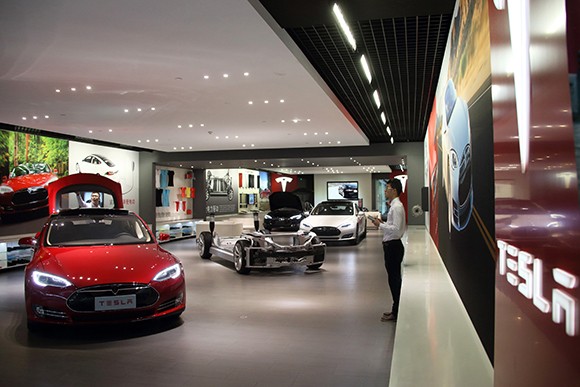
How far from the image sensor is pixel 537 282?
143 cm

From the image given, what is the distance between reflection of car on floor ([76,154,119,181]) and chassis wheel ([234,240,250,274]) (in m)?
9.79

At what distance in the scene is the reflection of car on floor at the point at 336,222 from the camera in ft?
46.9

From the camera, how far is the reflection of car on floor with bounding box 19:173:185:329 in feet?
15.8

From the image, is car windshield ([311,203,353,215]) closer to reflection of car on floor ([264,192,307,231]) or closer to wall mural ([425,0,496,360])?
reflection of car on floor ([264,192,307,231])

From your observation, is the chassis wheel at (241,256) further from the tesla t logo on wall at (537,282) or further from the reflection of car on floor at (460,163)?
the tesla t logo on wall at (537,282)

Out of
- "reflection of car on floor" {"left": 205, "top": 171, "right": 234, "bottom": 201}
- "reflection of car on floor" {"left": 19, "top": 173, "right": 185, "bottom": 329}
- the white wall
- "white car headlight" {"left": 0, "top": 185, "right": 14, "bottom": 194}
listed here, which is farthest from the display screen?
"reflection of car on floor" {"left": 19, "top": 173, "right": 185, "bottom": 329}

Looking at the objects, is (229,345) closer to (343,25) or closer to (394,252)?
(394,252)

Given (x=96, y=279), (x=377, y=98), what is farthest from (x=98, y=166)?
(x=96, y=279)

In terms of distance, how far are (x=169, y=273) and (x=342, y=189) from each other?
114ft

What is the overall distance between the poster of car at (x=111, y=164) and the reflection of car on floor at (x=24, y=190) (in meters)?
1.36

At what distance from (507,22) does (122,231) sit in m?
5.41

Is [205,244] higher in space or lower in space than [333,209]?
lower

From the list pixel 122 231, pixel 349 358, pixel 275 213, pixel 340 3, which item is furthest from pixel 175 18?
pixel 275 213

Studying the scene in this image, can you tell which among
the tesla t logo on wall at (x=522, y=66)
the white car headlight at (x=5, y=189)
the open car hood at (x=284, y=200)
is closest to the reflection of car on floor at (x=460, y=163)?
the tesla t logo on wall at (x=522, y=66)
